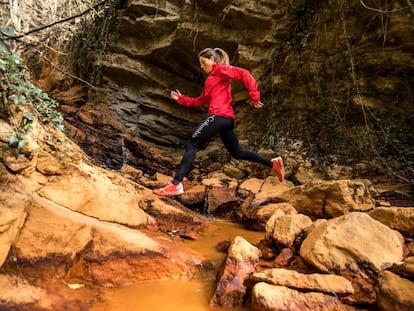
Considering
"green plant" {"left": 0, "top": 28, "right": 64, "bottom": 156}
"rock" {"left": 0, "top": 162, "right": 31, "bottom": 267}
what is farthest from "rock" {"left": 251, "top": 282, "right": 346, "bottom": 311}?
"green plant" {"left": 0, "top": 28, "right": 64, "bottom": 156}

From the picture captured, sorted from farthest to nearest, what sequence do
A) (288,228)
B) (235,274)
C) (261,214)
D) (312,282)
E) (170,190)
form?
(261,214) → (170,190) → (288,228) → (235,274) → (312,282)

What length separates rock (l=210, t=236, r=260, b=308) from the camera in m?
2.06

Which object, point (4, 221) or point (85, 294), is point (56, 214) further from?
point (85, 294)

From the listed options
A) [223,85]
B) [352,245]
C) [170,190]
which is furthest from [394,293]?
[223,85]

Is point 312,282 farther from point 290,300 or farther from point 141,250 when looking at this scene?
point 141,250

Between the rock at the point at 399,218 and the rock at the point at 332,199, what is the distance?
0.84m

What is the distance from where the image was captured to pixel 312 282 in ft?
6.33

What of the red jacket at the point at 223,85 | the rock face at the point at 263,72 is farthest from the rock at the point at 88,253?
the rock face at the point at 263,72

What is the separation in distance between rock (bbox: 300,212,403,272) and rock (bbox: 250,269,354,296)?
18cm

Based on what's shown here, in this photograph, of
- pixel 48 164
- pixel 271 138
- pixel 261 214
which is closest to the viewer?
pixel 48 164

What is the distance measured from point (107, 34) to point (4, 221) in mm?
5608

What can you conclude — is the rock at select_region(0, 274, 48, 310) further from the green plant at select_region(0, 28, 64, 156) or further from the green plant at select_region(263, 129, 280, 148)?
the green plant at select_region(263, 129, 280, 148)

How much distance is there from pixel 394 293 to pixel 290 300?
57 centimetres

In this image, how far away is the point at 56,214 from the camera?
97.4 inches
